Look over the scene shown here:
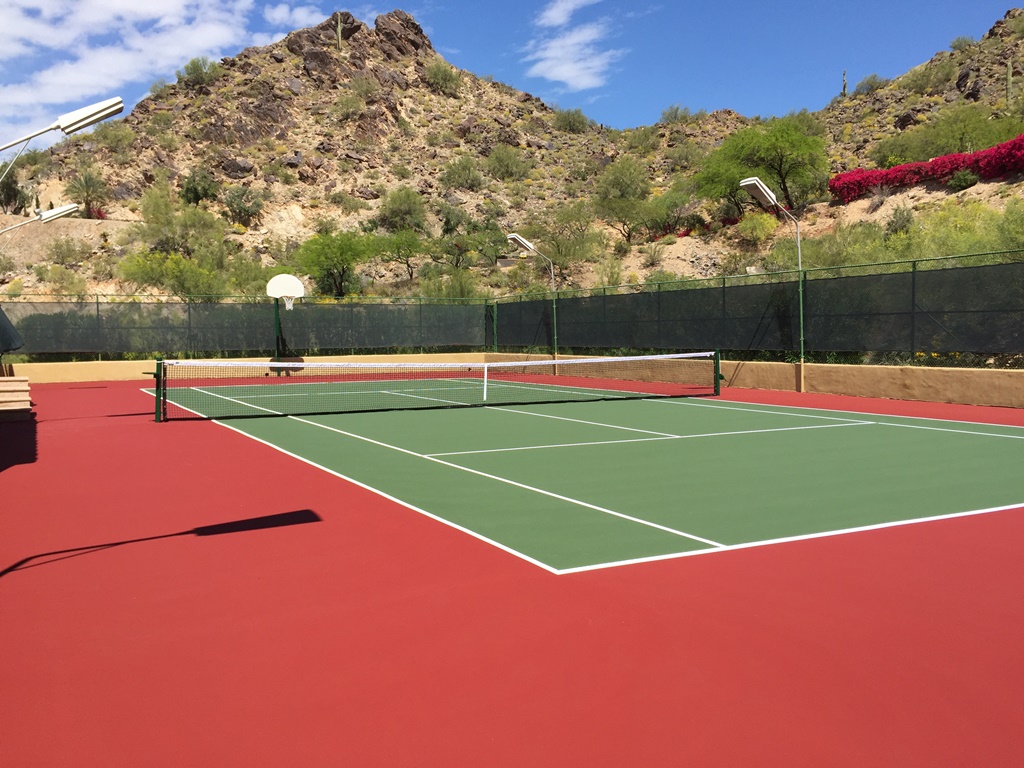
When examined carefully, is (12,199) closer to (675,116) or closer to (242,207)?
(242,207)

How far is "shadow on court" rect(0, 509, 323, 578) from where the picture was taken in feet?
19.9

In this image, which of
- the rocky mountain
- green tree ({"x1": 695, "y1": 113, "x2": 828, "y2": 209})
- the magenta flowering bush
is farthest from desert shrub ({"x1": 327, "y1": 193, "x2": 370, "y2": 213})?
the magenta flowering bush

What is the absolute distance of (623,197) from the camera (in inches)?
2270

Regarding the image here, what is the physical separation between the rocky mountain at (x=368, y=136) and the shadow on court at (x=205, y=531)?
40334 millimetres

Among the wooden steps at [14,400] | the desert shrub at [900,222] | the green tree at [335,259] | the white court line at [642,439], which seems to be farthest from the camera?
the green tree at [335,259]

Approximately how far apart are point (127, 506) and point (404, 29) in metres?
93.0

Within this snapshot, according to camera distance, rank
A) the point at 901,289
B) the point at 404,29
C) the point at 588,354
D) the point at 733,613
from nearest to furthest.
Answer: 1. the point at 733,613
2. the point at 901,289
3. the point at 588,354
4. the point at 404,29

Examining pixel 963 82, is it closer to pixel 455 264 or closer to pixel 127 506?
pixel 455 264

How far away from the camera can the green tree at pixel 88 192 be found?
5785 centimetres

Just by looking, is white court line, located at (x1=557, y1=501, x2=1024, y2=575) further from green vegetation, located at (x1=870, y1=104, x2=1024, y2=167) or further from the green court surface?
green vegetation, located at (x1=870, y1=104, x2=1024, y2=167)

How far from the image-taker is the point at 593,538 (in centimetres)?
641

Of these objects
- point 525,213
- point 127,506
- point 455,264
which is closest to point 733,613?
point 127,506

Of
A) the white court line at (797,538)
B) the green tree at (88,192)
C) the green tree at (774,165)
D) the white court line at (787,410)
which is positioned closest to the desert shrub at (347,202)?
the green tree at (88,192)

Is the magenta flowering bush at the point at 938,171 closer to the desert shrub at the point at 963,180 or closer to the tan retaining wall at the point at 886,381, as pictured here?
the desert shrub at the point at 963,180
